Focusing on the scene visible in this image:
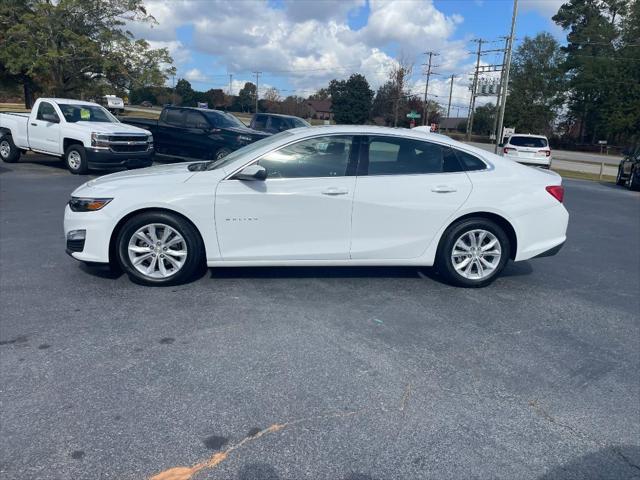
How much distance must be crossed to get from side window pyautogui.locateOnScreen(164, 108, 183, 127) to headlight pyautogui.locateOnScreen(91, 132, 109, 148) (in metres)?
3.27

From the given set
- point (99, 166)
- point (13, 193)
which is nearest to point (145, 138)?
point (99, 166)

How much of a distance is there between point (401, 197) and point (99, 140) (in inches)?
400

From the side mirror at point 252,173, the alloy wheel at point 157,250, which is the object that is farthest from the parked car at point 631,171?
the alloy wheel at point 157,250

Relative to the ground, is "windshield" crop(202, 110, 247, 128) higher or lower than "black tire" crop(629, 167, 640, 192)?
higher

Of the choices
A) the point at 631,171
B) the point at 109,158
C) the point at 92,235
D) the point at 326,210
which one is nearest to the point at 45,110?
the point at 109,158

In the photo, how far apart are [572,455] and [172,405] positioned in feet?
7.38

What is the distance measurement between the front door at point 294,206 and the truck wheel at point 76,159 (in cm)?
973

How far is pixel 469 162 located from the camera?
18.1ft

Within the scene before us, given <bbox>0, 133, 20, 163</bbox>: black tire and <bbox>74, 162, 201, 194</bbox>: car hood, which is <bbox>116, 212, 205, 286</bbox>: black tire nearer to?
<bbox>74, 162, 201, 194</bbox>: car hood

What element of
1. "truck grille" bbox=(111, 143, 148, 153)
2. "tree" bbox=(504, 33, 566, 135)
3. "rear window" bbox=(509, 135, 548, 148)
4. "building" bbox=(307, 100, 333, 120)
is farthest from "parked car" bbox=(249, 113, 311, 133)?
"building" bbox=(307, 100, 333, 120)

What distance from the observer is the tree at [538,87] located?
73312mm

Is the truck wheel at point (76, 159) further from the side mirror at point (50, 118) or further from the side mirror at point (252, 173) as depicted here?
the side mirror at point (252, 173)

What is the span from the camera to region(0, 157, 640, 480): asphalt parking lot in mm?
2744

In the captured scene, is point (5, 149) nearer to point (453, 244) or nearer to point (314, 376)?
point (453, 244)
